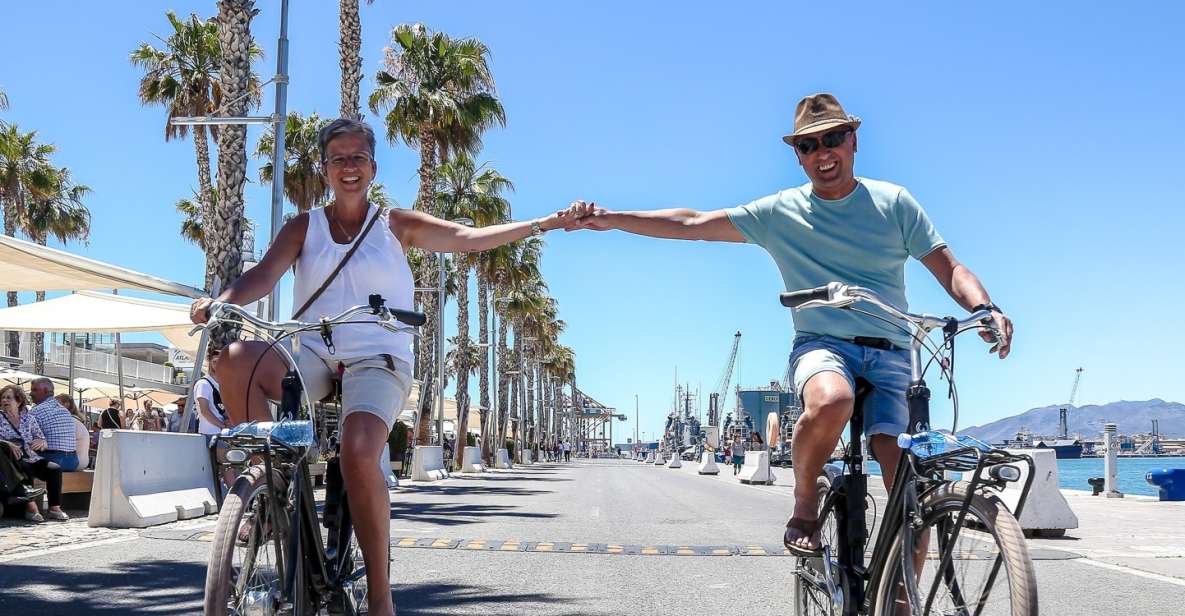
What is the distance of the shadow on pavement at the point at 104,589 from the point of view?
562 cm

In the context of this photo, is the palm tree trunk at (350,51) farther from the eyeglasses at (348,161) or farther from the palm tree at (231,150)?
the eyeglasses at (348,161)

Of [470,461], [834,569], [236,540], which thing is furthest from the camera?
[470,461]

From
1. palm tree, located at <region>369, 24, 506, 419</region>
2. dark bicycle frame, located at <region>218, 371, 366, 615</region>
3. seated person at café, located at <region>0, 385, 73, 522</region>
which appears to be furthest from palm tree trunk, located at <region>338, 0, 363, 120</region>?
dark bicycle frame, located at <region>218, 371, 366, 615</region>

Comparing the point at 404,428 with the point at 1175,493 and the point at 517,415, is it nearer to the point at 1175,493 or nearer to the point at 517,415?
the point at 1175,493

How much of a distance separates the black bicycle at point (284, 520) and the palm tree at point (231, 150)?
1302 cm

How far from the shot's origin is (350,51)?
2606cm

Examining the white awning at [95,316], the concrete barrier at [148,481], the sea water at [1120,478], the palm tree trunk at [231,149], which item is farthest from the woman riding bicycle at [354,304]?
the white awning at [95,316]

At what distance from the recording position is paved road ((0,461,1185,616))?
6.01 m

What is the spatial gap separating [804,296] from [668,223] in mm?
1123

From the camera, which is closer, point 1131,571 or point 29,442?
point 1131,571

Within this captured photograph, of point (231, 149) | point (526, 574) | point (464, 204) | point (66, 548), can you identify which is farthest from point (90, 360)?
point (526, 574)

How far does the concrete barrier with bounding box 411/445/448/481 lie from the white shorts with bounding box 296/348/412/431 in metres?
23.9

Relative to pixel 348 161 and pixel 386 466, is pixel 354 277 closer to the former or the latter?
pixel 348 161

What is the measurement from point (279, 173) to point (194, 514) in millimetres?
8616
